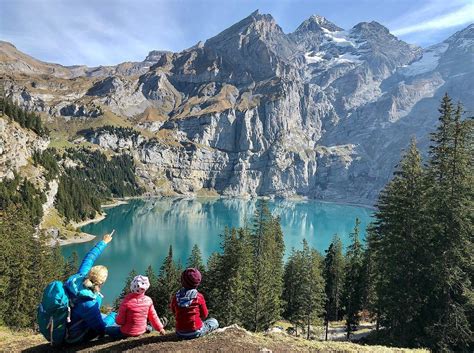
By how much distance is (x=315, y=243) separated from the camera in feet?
568

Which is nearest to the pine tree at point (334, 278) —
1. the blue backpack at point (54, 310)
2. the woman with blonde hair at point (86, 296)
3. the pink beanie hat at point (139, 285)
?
the woman with blonde hair at point (86, 296)

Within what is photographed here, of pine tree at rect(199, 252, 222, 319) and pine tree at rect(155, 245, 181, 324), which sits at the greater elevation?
pine tree at rect(199, 252, 222, 319)

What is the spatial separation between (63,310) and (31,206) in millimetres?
132332

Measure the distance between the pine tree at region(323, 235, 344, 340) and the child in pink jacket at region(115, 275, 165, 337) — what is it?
5257cm

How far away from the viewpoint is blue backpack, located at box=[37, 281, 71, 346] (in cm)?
1020

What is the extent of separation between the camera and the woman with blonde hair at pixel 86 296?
10430 millimetres

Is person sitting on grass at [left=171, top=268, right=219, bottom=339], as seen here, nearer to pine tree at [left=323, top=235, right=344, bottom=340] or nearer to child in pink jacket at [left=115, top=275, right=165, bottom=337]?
child in pink jacket at [left=115, top=275, right=165, bottom=337]

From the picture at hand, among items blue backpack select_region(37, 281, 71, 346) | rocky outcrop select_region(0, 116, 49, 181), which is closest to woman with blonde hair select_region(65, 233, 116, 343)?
blue backpack select_region(37, 281, 71, 346)

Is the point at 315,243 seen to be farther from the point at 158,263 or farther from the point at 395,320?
the point at 395,320

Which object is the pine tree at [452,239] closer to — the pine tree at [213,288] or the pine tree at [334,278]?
the pine tree at [213,288]

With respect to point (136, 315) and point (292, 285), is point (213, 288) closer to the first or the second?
point (292, 285)

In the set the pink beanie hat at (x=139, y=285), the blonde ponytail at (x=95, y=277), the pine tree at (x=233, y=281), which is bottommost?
the pine tree at (x=233, y=281)

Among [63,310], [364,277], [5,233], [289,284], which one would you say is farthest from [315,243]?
[63,310]

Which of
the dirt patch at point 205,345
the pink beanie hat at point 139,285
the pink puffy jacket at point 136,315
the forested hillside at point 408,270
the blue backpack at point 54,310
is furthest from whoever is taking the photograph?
the forested hillside at point 408,270
